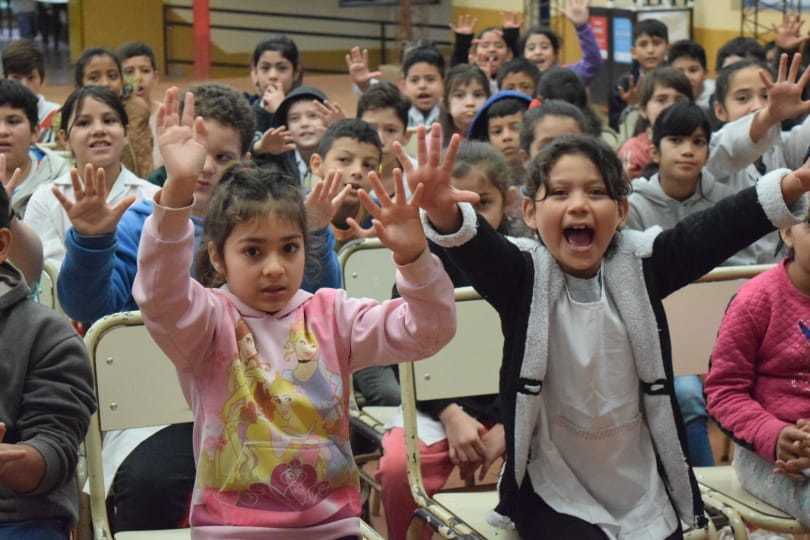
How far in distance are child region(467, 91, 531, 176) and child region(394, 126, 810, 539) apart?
235 cm

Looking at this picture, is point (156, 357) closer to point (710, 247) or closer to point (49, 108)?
point (710, 247)

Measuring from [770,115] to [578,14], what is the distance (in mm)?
4730

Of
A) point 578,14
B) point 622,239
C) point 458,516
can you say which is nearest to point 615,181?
point 622,239

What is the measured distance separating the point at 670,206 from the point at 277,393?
219 centimetres

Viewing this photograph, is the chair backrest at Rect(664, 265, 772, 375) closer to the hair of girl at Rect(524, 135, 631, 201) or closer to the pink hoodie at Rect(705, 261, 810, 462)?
the pink hoodie at Rect(705, 261, 810, 462)

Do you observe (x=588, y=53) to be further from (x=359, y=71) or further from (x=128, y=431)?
(x=128, y=431)

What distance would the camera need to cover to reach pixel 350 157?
4582mm

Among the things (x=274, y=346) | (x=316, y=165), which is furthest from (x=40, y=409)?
(x=316, y=165)

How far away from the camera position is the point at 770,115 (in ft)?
13.8

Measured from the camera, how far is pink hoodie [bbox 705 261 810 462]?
10.3 ft

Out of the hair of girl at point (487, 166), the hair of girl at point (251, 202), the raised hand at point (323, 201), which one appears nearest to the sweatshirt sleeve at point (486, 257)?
the hair of girl at point (251, 202)

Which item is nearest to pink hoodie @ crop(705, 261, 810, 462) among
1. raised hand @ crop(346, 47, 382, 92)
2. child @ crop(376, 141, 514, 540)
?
child @ crop(376, 141, 514, 540)

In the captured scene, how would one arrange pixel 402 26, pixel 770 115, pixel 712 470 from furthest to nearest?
pixel 402 26, pixel 770 115, pixel 712 470

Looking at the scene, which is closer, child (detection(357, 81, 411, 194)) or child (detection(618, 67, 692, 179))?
child (detection(357, 81, 411, 194))
